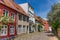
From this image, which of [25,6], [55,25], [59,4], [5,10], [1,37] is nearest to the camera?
[1,37]

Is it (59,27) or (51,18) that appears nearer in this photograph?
(59,27)

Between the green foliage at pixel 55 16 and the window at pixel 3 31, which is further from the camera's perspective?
the green foliage at pixel 55 16

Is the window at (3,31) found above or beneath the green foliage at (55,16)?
beneath

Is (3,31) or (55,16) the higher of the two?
(55,16)

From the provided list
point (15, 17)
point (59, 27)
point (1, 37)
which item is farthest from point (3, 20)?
point (59, 27)

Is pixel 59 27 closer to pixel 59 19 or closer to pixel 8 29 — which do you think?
pixel 59 19

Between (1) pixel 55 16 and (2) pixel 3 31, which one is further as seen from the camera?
(1) pixel 55 16

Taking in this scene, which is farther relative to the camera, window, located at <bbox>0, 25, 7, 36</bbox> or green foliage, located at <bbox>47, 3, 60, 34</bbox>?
green foliage, located at <bbox>47, 3, 60, 34</bbox>

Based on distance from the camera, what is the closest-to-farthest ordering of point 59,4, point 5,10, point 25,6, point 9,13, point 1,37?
point 1,37 → point 5,10 → point 9,13 → point 59,4 → point 25,6

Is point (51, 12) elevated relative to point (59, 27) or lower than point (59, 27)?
elevated

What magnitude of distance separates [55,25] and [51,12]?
418 cm

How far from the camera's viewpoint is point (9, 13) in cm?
2314

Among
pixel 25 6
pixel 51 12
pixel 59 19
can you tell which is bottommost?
pixel 59 19

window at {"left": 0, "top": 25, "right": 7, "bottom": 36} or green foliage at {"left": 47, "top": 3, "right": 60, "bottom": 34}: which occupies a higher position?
green foliage at {"left": 47, "top": 3, "right": 60, "bottom": 34}
